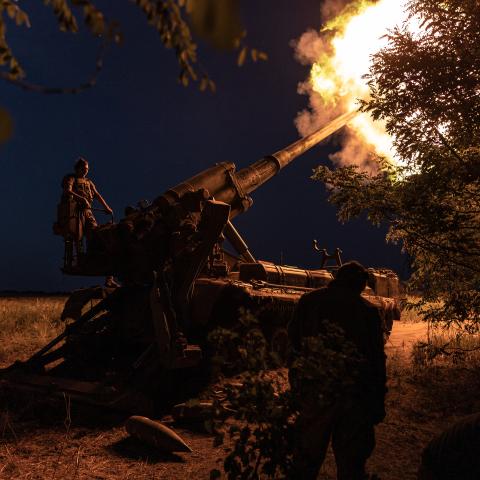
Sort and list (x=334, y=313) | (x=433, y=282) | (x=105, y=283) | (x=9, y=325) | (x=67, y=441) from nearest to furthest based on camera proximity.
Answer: (x=334, y=313) < (x=67, y=441) < (x=433, y=282) < (x=105, y=283) < (x=9, y=325)

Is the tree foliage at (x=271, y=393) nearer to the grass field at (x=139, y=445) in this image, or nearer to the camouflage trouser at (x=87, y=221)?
the grass field at (x=139, y=445)

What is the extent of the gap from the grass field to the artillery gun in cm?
33

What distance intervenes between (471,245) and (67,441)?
5427 mm

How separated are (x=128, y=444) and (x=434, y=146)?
17.2ft

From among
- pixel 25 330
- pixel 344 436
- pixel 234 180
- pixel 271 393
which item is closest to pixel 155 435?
pixel 344 436

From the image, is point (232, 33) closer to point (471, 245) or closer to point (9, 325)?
point (471, 245)

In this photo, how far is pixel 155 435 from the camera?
543 centimetres

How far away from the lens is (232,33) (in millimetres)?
→ 1351

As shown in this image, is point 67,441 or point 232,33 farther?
point 67,441

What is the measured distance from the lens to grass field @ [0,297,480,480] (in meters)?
4.88

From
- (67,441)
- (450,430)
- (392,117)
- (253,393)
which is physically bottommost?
(67,441)

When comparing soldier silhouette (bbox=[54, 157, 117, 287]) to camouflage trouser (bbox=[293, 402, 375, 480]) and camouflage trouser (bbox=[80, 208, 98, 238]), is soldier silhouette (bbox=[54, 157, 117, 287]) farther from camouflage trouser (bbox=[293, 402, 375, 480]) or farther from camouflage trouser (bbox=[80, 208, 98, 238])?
camouflage trouser (bbox=[293, 402, 375, 480])

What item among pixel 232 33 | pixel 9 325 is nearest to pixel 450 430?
pixel 232 33

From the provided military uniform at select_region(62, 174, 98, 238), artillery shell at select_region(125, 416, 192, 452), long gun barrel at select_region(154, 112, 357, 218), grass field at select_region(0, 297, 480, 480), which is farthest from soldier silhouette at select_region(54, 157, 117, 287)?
artillery shell at select_region(125, 416, 192, 452)
